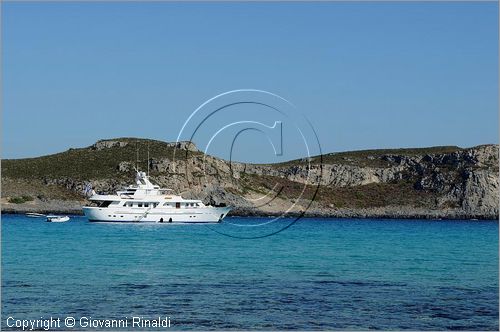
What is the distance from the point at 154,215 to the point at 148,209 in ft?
2.78

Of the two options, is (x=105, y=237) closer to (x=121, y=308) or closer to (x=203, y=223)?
(x=203, y=223)

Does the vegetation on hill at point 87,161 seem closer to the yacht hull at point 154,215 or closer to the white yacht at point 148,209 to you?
the white yacht at point 148,209

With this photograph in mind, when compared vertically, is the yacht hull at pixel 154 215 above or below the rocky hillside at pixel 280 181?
below

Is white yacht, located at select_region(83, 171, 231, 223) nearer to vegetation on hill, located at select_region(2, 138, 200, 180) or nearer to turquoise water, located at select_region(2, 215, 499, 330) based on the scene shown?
turquoise water, located at select_region(2, 215, 499, 330)

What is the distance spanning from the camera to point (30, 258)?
38656 mm

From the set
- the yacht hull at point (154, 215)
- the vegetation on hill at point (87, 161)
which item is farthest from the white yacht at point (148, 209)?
the vegetation on hill at point (87, 161)

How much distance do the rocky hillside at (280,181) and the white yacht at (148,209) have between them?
2978cm

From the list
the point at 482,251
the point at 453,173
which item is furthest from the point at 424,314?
Result: the point at 453,173

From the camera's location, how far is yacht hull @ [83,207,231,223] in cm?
8330

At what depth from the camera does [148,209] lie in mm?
84062

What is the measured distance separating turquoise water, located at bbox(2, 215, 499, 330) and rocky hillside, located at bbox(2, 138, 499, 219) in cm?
6997

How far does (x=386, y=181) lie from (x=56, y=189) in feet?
201

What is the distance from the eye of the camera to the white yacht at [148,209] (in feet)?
274

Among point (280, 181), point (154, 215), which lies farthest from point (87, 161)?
point (154, 215)
